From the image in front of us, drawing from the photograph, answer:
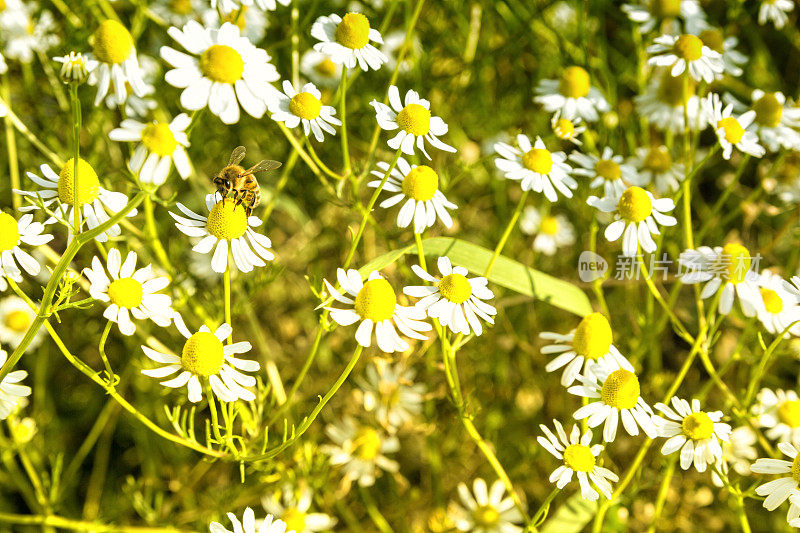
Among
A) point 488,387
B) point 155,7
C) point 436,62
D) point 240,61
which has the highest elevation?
point 240,61

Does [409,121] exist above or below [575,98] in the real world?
above

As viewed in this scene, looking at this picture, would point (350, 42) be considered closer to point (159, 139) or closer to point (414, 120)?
point (414, 120)

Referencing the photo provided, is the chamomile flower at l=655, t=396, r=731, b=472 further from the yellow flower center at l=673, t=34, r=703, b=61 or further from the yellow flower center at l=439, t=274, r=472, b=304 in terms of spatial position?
the yellow flower center at l=673, t=34, r=703, b=61

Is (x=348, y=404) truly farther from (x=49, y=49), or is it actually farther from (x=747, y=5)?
(x=747, y=5)

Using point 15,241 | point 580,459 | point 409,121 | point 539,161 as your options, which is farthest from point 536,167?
point 15,241

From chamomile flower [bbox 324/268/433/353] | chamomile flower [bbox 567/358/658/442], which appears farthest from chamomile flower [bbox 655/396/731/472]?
chamomile flower [bbox 324/268/433/353]

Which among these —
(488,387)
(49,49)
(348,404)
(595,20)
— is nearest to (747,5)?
(595,20)
